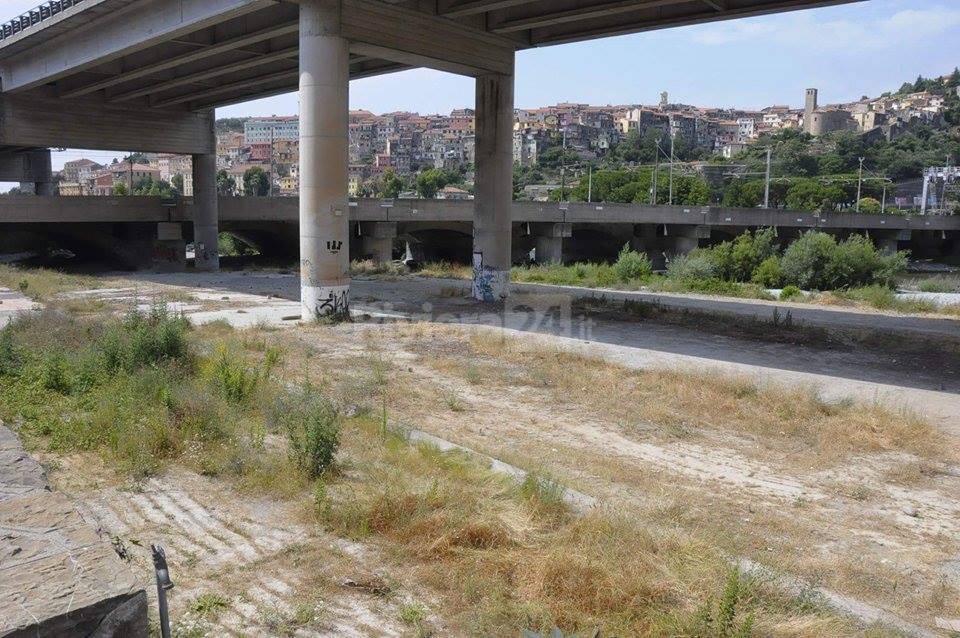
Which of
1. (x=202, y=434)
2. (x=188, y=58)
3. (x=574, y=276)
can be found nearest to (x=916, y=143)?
(x=574, y=276)

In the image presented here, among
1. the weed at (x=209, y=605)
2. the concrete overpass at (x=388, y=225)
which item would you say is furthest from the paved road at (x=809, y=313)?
the weed at (x=209, y=605)

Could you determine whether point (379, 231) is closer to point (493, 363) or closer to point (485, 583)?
point (493, 363)

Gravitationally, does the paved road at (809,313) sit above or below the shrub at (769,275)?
below

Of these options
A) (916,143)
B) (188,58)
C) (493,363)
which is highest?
(916,143)

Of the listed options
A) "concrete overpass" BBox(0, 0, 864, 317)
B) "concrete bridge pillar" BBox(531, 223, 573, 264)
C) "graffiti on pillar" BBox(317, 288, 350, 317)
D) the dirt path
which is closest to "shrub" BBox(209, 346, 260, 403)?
the dirt path

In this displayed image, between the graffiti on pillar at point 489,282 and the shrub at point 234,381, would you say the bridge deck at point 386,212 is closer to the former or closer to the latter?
the graffiti on pillar at point 489,282

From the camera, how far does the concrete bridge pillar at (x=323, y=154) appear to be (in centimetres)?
1928

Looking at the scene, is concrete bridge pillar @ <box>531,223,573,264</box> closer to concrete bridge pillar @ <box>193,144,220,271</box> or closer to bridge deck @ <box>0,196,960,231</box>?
bridge deck @ <box>0,196,960,231</box>

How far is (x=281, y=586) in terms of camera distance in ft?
16.1

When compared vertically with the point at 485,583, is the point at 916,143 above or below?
above

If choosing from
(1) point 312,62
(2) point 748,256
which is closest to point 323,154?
(1) point 312,62

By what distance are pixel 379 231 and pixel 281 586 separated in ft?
128

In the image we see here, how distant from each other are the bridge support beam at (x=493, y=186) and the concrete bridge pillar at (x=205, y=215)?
21196mm

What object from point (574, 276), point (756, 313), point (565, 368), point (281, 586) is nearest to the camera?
point (281, 586)
